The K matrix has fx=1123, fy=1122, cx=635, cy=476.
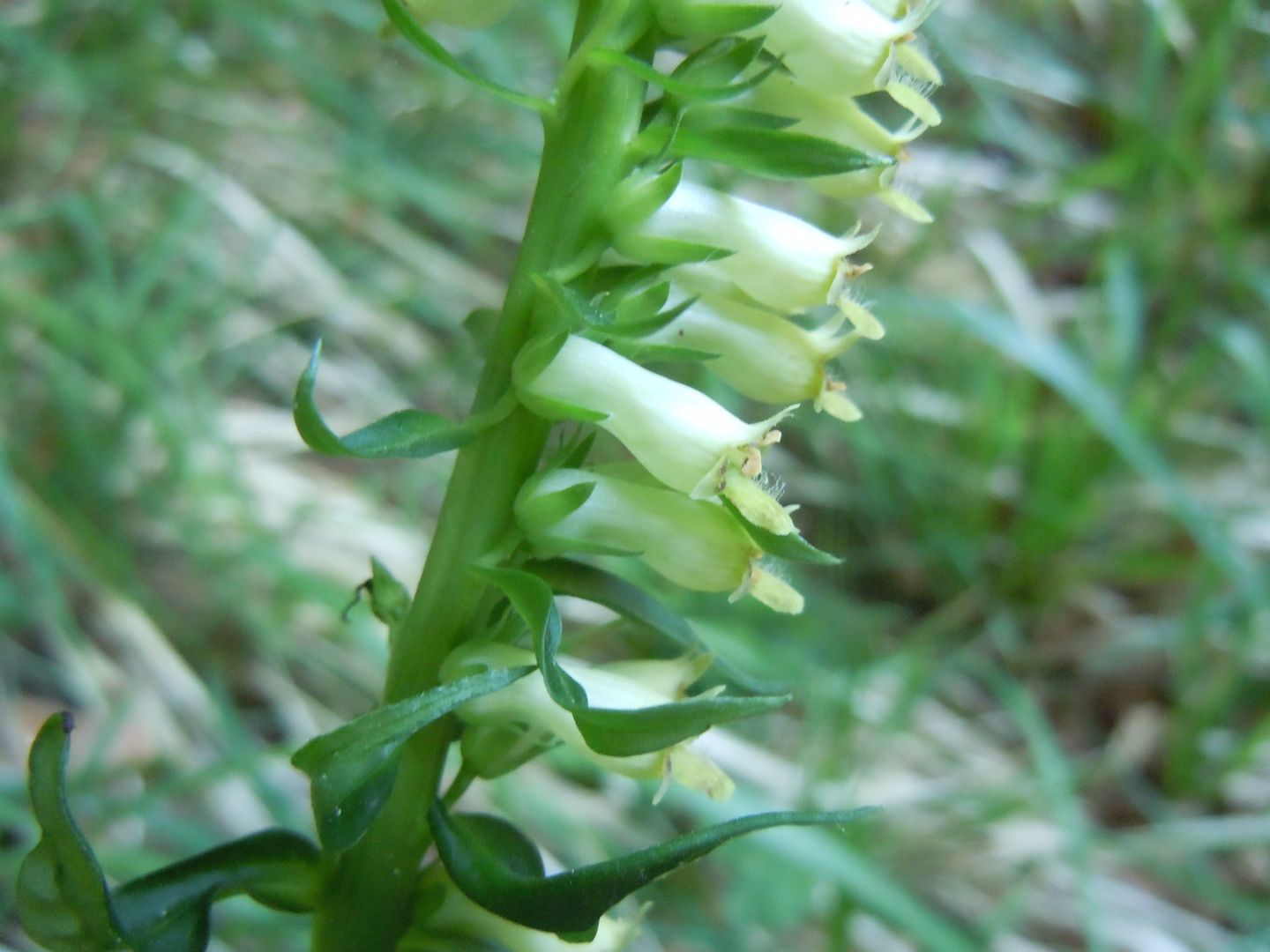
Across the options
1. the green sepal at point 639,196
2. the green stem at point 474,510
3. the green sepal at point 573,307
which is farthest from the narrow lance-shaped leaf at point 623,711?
the green sepal at point 639,196

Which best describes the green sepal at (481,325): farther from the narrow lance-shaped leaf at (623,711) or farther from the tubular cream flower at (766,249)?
the narrow lance-shaped leaf at (623,711)

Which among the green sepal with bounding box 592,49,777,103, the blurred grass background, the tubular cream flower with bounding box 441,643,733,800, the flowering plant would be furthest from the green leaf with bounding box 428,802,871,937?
the blurred grass background

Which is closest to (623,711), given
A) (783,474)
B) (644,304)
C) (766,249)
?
(644,304)

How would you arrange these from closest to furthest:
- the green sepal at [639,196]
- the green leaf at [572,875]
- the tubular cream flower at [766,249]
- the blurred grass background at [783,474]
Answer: the green leaf at [572,875] → the green sepal at [639,196] → the tubular cream flower at [766,249] → the blurred grass background at [783,474]

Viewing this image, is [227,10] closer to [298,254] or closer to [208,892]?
[298,254]

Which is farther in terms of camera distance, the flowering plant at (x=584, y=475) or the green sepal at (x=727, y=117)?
the green sepal at (x=727, y=117)

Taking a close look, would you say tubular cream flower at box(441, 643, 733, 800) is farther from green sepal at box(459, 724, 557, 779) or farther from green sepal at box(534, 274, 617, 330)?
green sepal at box(534, 274, 617, 330)

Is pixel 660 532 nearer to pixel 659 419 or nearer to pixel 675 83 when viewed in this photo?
pixel 659 419
